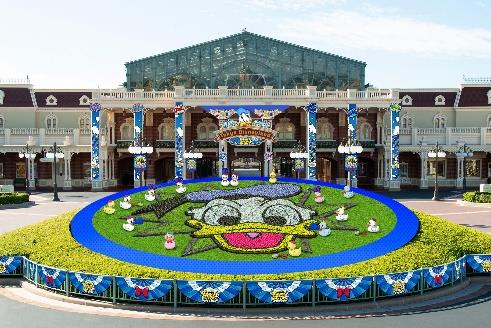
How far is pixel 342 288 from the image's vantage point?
15992 millimetres

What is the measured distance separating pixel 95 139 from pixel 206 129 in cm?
1129

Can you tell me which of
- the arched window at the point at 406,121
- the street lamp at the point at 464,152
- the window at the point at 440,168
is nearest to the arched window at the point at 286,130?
the arched window at the point at 406,121

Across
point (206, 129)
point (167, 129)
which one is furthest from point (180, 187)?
point (167, 129)

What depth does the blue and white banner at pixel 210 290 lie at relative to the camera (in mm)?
15688

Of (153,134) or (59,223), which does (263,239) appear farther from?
(153,134)

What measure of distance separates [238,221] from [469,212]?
77.2 ft

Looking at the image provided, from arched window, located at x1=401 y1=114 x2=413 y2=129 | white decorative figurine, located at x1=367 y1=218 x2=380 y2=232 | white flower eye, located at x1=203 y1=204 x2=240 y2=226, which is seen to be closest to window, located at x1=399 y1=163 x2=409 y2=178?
arched window, located at x1=401 y1=114 x2=413 y2=129

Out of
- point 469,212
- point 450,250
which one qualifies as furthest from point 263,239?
point 469,212

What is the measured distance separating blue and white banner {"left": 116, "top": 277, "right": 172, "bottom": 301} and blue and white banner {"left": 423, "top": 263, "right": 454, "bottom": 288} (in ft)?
25.2

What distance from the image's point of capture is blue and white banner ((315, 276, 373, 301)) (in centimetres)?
1594

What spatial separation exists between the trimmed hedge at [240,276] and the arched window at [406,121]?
135ft

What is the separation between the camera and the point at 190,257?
1875 cm

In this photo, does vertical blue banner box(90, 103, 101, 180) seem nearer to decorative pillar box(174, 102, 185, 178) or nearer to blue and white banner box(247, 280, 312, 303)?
decorative pillar box(174, 102, 185, 178)

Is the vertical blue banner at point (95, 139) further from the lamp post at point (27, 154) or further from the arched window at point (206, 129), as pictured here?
the arched window at point (206, 129)
